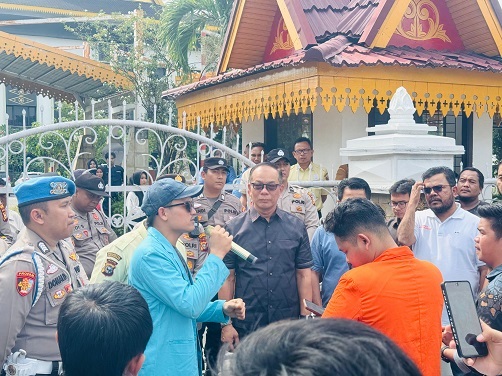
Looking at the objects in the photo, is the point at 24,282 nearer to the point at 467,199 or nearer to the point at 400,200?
the point at 400,200

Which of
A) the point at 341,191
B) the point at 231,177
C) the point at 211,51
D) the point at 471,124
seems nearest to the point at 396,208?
the point at 341,191

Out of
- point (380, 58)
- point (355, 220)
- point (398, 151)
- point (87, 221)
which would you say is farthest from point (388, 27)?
point (355, 220)

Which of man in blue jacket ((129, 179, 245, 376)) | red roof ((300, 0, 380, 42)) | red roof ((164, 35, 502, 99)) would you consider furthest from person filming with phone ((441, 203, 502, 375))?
red roof ((300, 0, 380, 42))

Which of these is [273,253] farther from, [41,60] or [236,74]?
[41,60]

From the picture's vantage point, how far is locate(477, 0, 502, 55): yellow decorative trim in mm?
9547

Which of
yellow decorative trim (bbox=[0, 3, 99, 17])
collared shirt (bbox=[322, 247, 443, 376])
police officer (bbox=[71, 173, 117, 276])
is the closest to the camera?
collared shirt (bbox=[322, 247, 443, 376])

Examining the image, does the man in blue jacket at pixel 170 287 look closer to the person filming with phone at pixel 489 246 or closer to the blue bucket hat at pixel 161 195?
the blue bucket hat at pixel 161 195

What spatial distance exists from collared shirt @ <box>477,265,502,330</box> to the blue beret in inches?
81.9

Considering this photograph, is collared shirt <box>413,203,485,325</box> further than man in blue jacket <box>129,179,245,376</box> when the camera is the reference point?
Yes

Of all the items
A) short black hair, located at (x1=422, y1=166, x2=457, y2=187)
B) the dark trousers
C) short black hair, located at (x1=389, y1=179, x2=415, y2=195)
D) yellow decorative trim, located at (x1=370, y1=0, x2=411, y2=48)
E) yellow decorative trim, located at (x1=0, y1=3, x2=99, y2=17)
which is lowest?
the dark trousers

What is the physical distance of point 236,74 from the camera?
34.2ft

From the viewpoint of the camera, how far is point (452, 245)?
4.50 meters

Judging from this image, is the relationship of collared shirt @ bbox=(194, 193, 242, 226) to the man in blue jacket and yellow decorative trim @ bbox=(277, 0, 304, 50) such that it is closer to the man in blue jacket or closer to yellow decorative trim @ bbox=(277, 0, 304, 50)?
Result: the man in blue jacket

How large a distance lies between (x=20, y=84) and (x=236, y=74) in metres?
6.99
